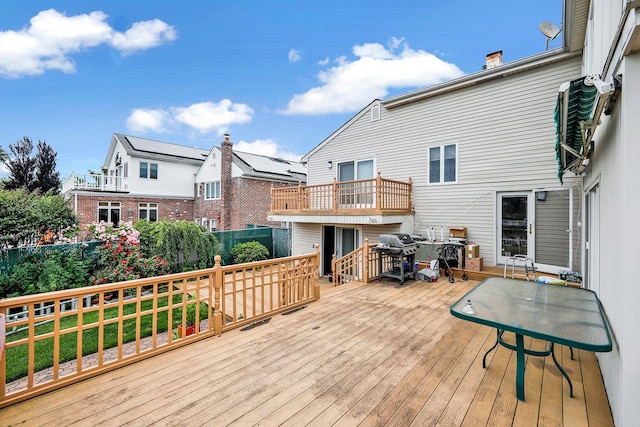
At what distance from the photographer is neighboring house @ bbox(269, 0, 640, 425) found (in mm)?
1792

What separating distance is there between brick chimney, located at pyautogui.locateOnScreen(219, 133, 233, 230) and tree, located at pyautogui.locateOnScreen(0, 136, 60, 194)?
10.4m

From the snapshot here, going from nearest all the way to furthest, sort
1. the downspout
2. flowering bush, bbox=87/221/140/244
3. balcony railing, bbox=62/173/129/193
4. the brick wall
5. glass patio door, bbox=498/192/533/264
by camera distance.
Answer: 1. the downspout
2. glass patio door, bbox=498/192/533/264
3. flowering bush, bbox=87/221/140/244
4. the brick wall
5. balcony railing, bbox=62/173/129/193

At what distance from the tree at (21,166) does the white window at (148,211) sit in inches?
247

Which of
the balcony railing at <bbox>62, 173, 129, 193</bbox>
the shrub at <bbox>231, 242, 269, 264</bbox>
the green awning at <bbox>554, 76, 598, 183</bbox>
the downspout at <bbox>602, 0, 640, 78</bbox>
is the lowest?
the shrub at <bbox>231, 242, 269, 264</bbox>

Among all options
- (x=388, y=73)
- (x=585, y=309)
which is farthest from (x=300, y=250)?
(x=388, y=73)

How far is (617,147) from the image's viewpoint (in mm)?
2014

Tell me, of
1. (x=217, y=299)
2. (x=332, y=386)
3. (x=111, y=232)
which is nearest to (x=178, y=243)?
(x=111, y=232)

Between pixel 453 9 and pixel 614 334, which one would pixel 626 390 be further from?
pixel 453 9

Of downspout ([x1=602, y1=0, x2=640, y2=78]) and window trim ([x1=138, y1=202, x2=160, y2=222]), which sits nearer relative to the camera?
downspout ([x1=602, y1=0, x2=640, y2=78])

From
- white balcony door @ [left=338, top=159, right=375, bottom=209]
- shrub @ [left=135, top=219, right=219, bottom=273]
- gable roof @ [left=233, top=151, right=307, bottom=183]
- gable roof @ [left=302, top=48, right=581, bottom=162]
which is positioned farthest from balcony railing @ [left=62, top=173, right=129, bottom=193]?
gable roof @ [left=302, top=48, right=581, bottom=162]

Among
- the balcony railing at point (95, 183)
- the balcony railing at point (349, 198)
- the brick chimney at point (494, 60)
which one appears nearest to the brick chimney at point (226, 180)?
the balcony railing at point (95, 183)

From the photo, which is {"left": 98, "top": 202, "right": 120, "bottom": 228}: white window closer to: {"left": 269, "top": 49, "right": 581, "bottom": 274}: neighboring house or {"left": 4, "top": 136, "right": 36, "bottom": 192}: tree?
{"left": 4, "top": 136, "right": 36, "bottom": 192}: tree

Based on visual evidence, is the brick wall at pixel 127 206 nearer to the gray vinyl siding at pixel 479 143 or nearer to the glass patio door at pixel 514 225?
the gray vinyl siding at pixel 479 143

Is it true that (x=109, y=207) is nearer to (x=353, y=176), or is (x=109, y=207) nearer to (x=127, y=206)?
(x=127, y=206)
